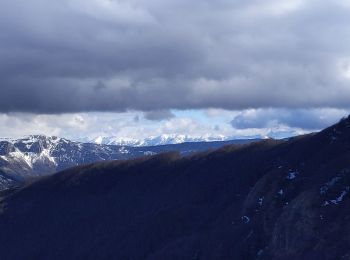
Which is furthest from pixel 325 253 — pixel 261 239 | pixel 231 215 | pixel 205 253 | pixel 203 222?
pixel 203 222

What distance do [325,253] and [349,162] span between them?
37.0 m

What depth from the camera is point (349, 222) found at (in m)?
117

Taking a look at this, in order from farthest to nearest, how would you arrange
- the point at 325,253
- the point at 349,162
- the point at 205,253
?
the point at 205,253 < the point at 349,162 < the point at 325,253

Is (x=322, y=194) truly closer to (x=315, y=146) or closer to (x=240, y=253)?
(x=240, y=253)

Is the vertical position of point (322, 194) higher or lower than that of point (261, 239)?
higher

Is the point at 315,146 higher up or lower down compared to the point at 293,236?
higher up

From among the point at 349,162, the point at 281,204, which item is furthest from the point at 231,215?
the point at 349,162

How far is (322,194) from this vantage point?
135875mm

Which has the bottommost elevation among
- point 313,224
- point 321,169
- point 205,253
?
point 205,253

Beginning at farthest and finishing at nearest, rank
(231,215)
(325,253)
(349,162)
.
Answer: (231,215)
(349,162)
(325,253)

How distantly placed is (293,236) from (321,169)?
2434 cm

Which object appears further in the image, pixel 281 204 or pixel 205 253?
pixel 205 253

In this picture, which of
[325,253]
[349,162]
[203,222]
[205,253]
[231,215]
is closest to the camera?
[325,253]

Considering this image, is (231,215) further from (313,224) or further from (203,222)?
(313,224)
